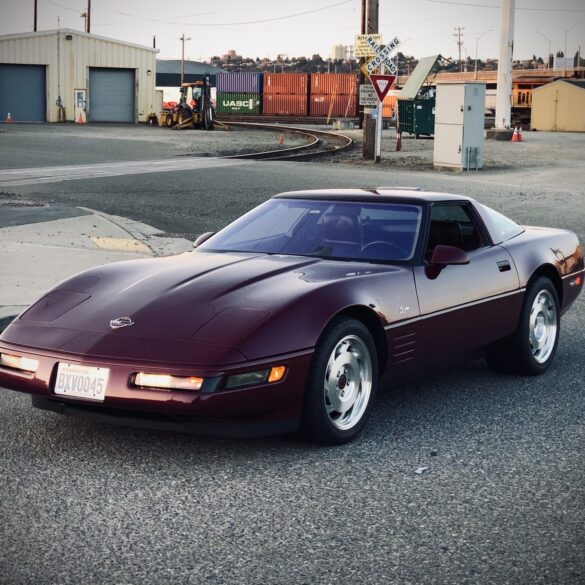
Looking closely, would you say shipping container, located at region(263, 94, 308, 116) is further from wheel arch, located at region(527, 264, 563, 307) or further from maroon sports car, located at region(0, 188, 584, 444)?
maroon sports car, located at region(0, 188, 584, 444)

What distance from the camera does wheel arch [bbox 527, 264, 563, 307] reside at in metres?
7.02

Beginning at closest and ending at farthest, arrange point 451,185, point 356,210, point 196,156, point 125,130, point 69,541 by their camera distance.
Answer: point 69,541
point 356,210
point 451,185
point 196,156
point 125,130

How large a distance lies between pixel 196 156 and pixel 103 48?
99.6 feet

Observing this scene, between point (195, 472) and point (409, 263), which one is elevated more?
point (409, 263)

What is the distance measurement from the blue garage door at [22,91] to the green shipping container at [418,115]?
→ 21.4 m

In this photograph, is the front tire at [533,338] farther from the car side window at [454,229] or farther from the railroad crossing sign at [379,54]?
the railroad crossing sign at [379,54]

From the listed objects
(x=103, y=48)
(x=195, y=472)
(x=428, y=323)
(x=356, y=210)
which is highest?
(x=103, y=48)

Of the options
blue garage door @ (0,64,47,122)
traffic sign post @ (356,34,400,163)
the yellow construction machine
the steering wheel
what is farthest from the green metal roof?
the steering wheel

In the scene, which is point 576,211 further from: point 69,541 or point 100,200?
point 69,541

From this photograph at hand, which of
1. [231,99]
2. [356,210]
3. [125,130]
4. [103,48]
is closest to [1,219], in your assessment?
[356,210]

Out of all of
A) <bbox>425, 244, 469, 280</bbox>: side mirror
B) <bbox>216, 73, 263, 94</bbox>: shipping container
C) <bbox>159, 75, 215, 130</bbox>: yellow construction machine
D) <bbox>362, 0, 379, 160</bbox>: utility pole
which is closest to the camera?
<bbox>425, 244, 469, 280</bbox>: side mirror

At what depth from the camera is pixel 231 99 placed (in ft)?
244

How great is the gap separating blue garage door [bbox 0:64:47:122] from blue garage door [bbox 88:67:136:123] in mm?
3088

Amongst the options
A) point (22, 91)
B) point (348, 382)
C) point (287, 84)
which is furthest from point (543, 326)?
point (287, 84)
